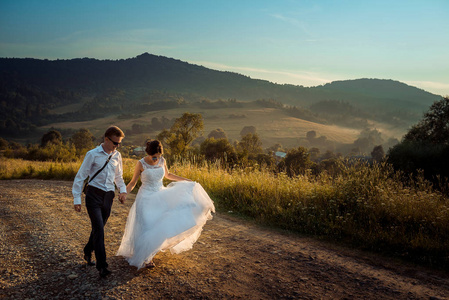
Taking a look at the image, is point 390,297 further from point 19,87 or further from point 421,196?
point 19,87

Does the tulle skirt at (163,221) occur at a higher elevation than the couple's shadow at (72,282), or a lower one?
higher

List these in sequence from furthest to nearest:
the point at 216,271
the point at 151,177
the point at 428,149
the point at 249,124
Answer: the point at 249,124 < the point at 428,149 < the point at 151,177 < the point at 216,271

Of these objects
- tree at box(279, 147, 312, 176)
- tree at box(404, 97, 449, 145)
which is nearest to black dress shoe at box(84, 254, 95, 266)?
tree at box(279, 147, 312, 176)

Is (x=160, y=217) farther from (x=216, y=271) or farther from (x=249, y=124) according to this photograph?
(x=249, y=124)

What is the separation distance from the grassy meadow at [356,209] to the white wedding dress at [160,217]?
328cm

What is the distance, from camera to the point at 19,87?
527 ft

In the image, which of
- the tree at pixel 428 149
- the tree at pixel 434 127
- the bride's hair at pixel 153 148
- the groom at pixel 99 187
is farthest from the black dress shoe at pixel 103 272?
the tree at pixel 434 127

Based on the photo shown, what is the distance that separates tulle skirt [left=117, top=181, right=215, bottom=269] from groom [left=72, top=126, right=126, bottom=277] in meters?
0.41

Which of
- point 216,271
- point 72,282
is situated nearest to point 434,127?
point 216,271

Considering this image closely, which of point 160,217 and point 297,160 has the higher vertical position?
point 160,217

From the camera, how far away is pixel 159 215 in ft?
14.8

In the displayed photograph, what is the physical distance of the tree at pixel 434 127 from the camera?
1027 inches

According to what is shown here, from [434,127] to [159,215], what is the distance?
1177 inches

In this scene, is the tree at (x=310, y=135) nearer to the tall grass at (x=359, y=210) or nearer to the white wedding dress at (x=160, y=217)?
the tall grass at (x=359, y=210)
